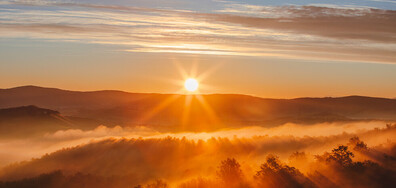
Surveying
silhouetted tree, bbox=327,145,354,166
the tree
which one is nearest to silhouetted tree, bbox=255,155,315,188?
the tree

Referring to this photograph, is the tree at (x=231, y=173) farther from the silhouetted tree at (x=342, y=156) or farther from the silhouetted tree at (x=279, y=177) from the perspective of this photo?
the silhouetted tree at (x=342, y=156)

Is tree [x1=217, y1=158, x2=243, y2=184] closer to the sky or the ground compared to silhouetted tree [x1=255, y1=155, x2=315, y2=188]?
closer to the sky

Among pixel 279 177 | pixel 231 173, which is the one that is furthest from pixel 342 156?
pixel 231 173

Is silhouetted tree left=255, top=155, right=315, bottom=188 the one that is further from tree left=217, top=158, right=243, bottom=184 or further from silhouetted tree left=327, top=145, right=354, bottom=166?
silhouetted tree left=327, top=145, right=354, bottom=166

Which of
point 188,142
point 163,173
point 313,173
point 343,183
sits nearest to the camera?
point 343,183

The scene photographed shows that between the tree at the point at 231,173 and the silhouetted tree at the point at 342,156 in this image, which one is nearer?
the silhouetted tree at the point at 342,156

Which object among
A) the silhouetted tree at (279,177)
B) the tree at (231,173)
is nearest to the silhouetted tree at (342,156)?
the silhouetted tree at (279,177)

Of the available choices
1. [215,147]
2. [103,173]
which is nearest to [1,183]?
[103,173]

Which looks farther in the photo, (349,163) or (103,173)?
(103,173)

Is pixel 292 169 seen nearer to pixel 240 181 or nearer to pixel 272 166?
pixel 272 166

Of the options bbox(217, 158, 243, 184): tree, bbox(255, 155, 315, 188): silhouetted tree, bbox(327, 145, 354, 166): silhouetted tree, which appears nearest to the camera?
bbox(255, 155, 315, 188): silhouetted tree

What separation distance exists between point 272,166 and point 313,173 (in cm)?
412

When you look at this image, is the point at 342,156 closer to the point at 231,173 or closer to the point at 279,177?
the point at 279,177

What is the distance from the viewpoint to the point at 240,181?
5078 centimetres
